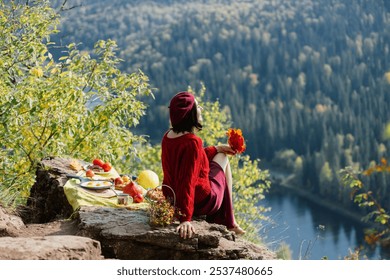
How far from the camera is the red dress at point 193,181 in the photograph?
4.59 m

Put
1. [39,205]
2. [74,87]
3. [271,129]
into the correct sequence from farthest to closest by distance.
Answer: [271,129]
[74,87]
[39,205]

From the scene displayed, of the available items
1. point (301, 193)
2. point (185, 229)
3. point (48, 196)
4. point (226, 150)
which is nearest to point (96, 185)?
point (48, 196)

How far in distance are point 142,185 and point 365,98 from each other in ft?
309

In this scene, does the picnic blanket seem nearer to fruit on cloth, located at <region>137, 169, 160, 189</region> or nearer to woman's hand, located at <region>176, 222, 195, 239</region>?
fruit on cloth, located at <region>137, 169, 160, 189</region>

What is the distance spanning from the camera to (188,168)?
462cm

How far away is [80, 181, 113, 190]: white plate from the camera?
5785mm

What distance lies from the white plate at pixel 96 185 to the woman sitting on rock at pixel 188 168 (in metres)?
1.16

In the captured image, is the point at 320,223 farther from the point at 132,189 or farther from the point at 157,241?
the point at 157,241

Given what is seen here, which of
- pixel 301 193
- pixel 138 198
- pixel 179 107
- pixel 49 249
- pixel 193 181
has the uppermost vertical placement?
pixel 179 107

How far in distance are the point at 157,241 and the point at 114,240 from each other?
1.10ft

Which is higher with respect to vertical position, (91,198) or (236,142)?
(236,142)
